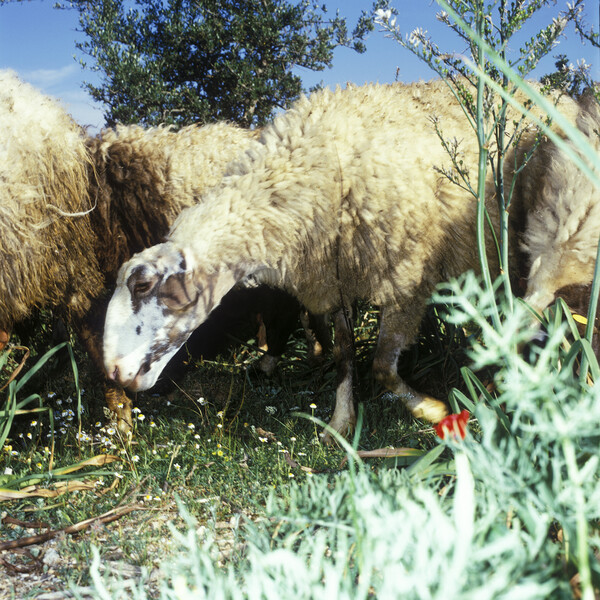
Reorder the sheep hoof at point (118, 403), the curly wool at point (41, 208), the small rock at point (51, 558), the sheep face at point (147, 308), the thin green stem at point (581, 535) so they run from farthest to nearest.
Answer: the sheep hoof at point (118, 403) < the curly wool at point (41, 208) < the sheep face at point (147, 308) < the small rock at point (51, 558) < the thin green stem at point (581, 535)

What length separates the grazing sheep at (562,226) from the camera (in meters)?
2.80

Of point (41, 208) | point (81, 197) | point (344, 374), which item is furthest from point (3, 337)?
point (344, 374)

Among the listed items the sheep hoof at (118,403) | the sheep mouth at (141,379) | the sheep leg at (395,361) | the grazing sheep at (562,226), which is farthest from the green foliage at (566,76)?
the sheep hoof at (118,403)

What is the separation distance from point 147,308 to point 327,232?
96 centimetres

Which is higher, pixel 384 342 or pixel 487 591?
pixel 384 342

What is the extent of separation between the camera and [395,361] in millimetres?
3607

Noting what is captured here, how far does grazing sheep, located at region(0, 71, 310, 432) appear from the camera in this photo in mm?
3344

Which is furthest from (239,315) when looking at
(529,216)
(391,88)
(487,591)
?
(487,591)

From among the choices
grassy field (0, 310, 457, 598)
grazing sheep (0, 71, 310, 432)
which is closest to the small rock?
grassy field (0, 310, 457, 598)

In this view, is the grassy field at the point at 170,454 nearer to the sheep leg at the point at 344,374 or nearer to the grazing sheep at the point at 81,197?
the sheep leg at the point at 344,374

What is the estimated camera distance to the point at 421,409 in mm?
3527

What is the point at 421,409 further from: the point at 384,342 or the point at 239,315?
the point at 239,315

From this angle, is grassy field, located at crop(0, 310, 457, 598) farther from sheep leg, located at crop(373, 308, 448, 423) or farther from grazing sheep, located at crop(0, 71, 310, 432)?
grazing sheep, located at crop(0, 71, 310, 432)

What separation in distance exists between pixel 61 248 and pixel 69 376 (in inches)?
60.5
